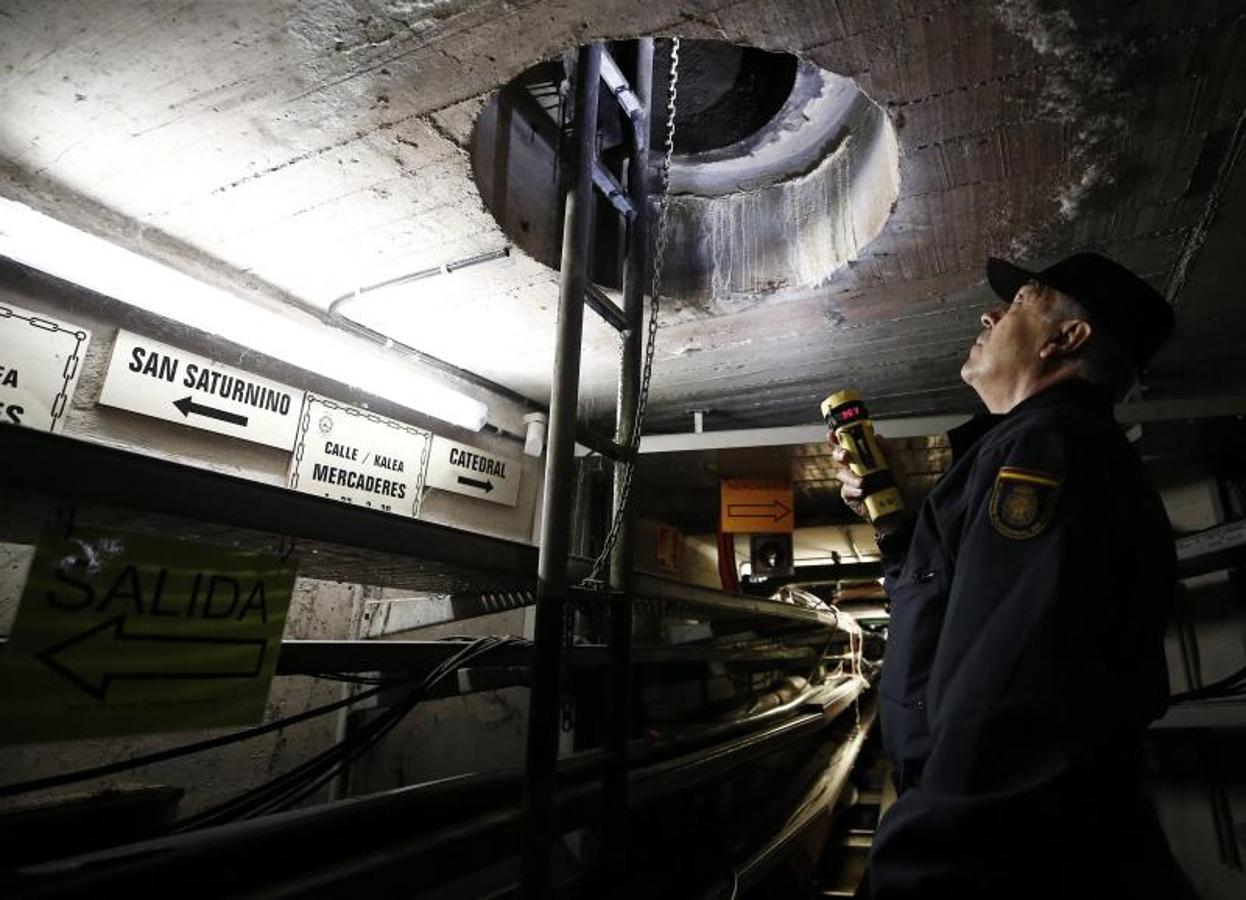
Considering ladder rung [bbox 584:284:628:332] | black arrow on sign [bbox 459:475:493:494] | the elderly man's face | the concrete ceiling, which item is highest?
the concrete ceiling

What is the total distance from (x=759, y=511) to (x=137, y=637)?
5.07 metres

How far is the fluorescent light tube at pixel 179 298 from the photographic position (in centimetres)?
242

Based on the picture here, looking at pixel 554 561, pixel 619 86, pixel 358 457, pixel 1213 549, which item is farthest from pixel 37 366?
pixel 1213 549

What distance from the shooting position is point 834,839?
536cm

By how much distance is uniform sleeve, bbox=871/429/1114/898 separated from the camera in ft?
3.72

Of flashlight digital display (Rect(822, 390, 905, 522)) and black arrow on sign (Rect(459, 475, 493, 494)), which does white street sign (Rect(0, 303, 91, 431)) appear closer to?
black arrow on sign (Rect(459, 475, 493, 494))

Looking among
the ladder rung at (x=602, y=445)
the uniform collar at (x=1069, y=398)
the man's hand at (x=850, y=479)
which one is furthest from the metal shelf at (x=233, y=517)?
the uniform collar at (x=1069, y=398)

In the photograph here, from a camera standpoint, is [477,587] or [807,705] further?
[807,705]

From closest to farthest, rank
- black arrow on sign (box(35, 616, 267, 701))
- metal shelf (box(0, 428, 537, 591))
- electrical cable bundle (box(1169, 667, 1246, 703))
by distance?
metal shelf (box(0, 428, 537, 591)) → black arrow on sign (box(35, 616, 267, 701)) → electrical cable bundle (box(1169, 667, 1246, 703))

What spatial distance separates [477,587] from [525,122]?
87.1 inches

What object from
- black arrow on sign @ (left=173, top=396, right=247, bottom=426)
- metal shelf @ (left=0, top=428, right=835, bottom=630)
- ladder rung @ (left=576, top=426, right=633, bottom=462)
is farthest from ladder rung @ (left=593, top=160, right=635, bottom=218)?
black arrow on sign @ (left=173, top=396, right=247, bottom=426)

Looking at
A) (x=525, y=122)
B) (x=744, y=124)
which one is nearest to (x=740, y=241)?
(x=744, y=124)

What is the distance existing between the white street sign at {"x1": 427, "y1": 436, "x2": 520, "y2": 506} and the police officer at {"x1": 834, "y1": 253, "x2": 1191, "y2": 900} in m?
3.31

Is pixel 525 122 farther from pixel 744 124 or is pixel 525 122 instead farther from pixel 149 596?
pixel 149 596
